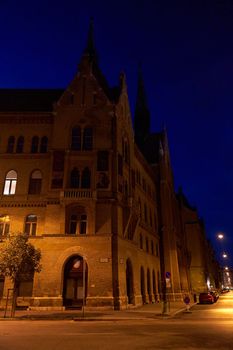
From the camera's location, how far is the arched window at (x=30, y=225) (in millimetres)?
30872

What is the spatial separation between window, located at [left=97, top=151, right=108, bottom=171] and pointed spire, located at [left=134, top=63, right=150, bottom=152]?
102 ft

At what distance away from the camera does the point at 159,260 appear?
51000 millimetres

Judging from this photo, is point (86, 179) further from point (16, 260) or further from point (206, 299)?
point (206, 299)

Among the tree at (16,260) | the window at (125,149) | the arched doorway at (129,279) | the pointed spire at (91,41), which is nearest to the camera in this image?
the tree at (16,260)

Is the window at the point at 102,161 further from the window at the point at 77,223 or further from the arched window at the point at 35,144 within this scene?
the arched window at the point at 35,144

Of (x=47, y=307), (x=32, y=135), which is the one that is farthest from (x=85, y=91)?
(x=47, y=307)

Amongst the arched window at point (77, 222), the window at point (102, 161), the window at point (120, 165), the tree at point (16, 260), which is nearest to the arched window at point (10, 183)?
the arched window at point (77, 222)

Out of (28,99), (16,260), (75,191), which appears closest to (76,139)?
(75,191)

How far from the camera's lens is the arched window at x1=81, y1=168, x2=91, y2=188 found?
31.3 meters

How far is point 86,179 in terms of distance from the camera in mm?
31547

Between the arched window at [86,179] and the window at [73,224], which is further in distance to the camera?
the arched window at [86,179]

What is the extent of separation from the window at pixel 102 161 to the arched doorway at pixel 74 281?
8591 mm

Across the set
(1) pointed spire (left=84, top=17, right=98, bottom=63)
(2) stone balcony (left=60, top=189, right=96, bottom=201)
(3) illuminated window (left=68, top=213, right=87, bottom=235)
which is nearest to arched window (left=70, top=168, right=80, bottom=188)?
(2) stone balcony (left=60, top=189, right=96, bottom=201)

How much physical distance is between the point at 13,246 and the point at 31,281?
6.65m
